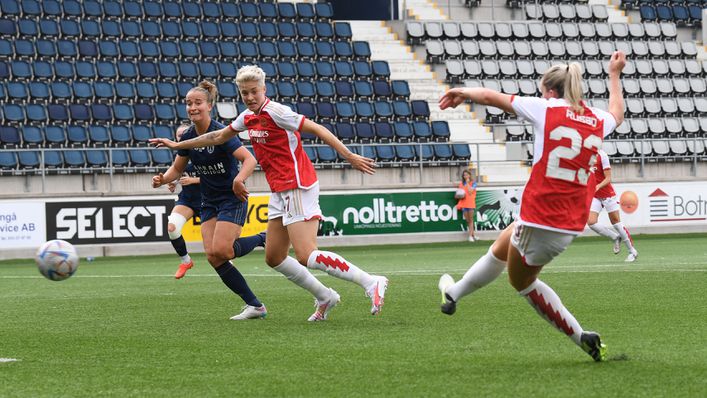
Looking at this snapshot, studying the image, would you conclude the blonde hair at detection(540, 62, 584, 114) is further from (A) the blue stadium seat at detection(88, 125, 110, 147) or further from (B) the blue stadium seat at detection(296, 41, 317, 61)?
(B) the blue stadium seat at detection(296, 41, 317, 61)

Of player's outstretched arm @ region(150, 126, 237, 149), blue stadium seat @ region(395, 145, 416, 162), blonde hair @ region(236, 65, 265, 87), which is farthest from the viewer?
blue stadium seat @ region(395, 145, 416, 162)

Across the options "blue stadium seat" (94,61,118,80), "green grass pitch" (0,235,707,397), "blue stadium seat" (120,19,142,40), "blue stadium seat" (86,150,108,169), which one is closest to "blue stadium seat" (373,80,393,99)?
"blue stadium seat" (120,19,142,40)

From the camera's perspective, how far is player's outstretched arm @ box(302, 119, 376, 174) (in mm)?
9414

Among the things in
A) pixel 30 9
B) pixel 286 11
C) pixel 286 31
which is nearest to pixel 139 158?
pixel 30 9

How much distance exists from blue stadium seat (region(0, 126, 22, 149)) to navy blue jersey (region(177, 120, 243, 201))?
54.3 feet

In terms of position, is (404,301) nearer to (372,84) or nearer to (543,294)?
(543,294)

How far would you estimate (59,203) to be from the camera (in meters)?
24.9

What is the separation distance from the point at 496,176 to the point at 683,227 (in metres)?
4.88

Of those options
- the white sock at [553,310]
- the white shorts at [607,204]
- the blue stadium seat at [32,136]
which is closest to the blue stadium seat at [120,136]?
the blue stadium seat at [32,136]

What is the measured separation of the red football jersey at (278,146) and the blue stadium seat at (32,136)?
18008 mm

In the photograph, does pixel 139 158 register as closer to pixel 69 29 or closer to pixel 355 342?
pixel 69 29

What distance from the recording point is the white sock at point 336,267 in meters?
9.83

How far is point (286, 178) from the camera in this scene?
32.8ft

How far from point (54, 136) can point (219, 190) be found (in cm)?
1708
